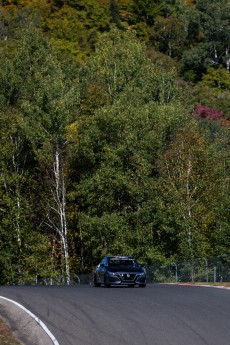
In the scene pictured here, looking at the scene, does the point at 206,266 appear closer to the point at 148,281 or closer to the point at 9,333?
the point at 148,281

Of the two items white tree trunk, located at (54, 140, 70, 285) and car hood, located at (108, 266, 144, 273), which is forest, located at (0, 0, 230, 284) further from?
car hood, located at (108, 266, 144, 273)

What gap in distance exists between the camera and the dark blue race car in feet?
118

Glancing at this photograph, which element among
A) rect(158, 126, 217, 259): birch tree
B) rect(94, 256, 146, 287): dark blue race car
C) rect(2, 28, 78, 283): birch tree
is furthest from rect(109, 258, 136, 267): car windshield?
rect(2, 28, 78, 283): birch tree

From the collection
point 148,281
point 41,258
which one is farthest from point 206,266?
point 41,258

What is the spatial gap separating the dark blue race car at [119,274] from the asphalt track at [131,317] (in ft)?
26.2

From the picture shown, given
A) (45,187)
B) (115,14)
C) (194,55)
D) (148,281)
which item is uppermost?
(115,14)

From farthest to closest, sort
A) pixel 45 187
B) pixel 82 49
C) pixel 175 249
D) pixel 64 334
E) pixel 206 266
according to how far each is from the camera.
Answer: pixel 82 49
pixel 45 187
pixel 175 249
pixel 206 266
pixel 64 334

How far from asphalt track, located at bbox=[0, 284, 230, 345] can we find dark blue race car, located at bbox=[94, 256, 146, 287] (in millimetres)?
7977

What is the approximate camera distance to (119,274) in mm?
36094

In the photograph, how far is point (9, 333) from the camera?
18.5 meters

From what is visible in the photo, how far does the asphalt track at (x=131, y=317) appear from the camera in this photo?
680 inches

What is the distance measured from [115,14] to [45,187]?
8817 centimetres

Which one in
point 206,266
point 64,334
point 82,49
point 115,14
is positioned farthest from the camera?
point 115,14

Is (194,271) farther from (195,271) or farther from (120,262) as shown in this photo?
(120,262)
